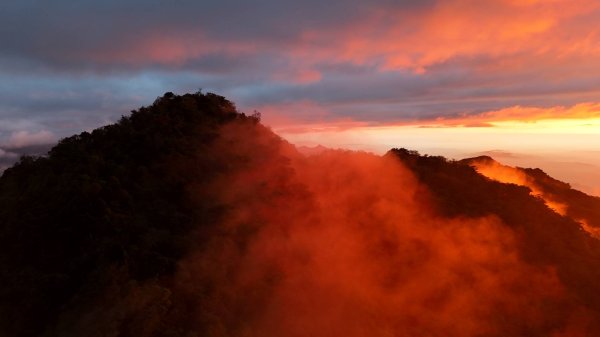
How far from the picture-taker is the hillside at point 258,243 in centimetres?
1288

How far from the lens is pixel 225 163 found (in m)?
20.1

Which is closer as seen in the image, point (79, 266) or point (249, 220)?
point (79, 266)

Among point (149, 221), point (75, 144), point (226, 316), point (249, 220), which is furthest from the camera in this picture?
point (75, 144)

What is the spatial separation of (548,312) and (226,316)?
41.4 feet

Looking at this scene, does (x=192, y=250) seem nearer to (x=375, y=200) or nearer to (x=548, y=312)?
(x=375, y=200)

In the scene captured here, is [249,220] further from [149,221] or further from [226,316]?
[226,316]

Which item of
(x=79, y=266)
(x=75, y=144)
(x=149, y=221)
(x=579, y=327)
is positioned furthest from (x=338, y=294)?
(x=75, y=144)

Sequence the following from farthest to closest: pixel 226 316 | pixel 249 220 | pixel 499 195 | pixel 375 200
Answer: pixel 499 195
pixel 375 200
pixel 249 220
pixel 226 316

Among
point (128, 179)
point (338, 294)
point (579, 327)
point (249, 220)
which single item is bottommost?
point (579, 327)

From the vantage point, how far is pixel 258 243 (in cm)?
1641

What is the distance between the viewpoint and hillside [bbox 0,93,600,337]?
1288cm

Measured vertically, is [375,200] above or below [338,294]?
above

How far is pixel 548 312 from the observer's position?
17984 millimetres

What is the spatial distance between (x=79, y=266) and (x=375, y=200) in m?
13.7
